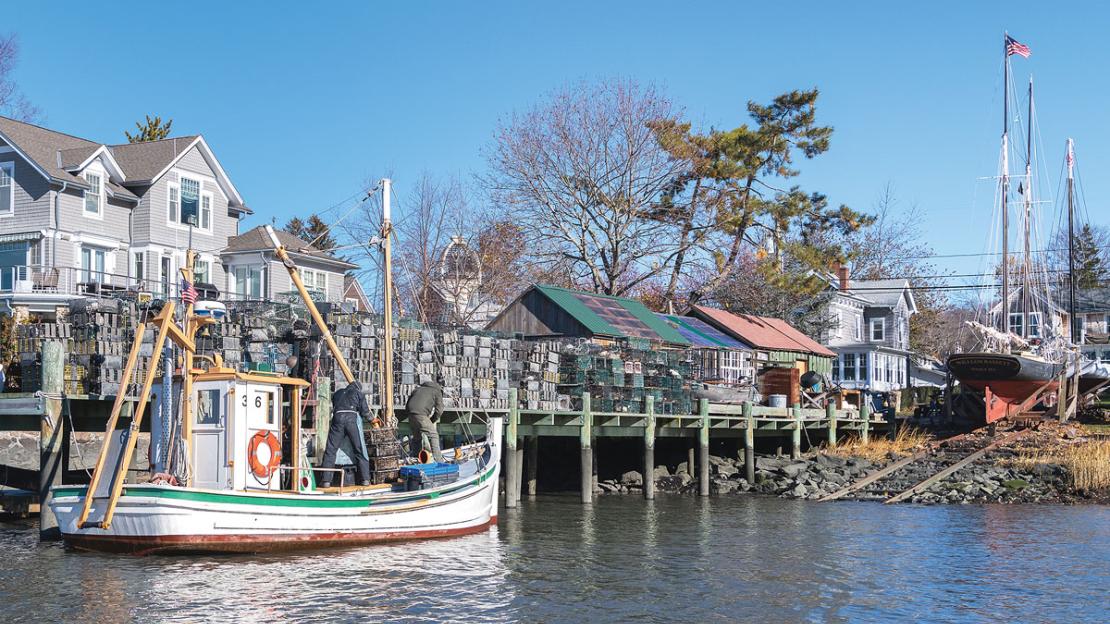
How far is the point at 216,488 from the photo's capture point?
1983 centimetres

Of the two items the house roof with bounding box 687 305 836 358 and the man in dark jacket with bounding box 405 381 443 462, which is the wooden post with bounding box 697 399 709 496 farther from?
the house roof with bounding box 687 305 836 358

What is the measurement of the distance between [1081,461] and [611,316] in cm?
1535

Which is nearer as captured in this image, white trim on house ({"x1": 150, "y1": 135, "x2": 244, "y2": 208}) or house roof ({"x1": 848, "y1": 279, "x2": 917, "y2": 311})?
white trim on house ({"x1": 150, "y1": 135, "x2": 244, "y2": 208})

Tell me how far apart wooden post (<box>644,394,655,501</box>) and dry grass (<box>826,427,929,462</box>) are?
9.50 m

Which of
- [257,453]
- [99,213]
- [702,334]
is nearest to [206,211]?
[99,213]

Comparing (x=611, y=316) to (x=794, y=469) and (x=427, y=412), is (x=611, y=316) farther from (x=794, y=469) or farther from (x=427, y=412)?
(x=427, y=412)

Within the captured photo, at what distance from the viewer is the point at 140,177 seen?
145ft

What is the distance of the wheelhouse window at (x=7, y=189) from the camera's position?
41406 mm

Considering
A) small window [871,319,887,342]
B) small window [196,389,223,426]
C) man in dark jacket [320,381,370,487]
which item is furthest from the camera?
small window [871,319,887,342]

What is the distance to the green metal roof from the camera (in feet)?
129

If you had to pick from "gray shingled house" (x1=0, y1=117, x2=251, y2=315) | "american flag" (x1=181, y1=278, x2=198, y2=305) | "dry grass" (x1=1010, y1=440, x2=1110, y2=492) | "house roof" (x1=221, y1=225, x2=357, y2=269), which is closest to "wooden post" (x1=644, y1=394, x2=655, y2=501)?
"dry grass" (x1=1010, y1=440, x2=1110, y2=492)

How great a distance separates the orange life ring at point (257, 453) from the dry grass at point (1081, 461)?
870 inches

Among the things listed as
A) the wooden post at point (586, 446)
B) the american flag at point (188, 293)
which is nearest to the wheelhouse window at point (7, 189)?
the wooden post at point (586, 446)

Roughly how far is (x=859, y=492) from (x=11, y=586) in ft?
74.7
